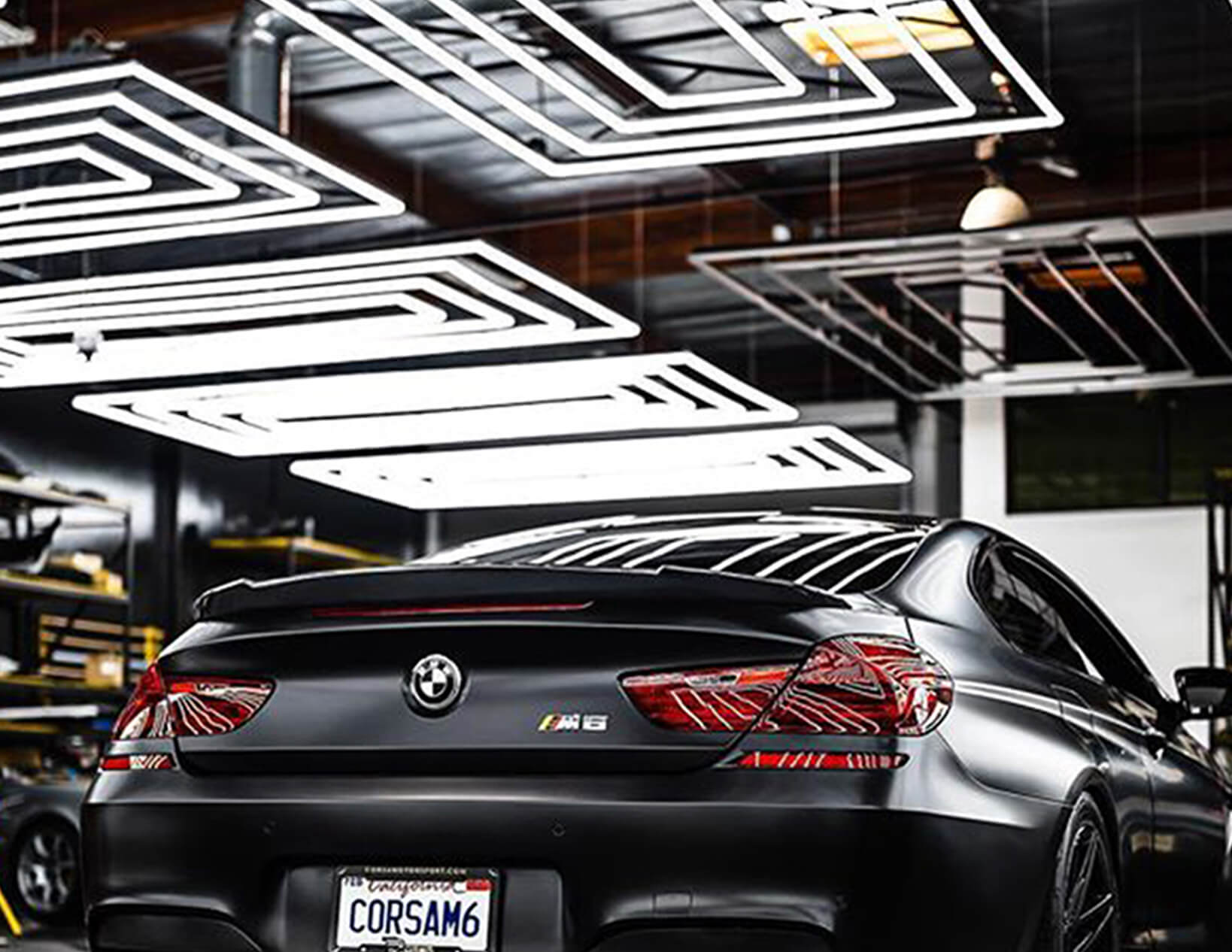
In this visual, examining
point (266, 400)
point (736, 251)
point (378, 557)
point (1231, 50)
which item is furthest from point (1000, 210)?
Answer: point (378, 557)

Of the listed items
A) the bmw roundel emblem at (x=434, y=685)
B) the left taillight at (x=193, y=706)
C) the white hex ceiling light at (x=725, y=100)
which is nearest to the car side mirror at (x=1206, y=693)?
the bmw roundel emblem at (x=434, y=685)

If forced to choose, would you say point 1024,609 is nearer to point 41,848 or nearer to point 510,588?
point 510,588

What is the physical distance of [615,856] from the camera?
9.96 ft

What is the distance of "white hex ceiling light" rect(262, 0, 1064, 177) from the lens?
23.1 ft

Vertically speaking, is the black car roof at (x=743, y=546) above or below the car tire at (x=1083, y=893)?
above

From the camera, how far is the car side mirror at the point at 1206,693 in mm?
4449

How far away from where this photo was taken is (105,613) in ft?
50.1

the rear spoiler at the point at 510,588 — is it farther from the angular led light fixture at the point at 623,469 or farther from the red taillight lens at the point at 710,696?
the angular led light fixture at the point at 623,469

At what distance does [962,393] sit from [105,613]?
6092 millimetres

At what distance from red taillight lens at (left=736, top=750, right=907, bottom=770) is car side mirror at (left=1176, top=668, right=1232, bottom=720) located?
5.16 feet

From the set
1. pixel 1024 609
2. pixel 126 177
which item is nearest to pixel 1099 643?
pixel 1024 609

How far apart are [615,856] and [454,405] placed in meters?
9.40

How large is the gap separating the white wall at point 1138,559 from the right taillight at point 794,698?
1151 cm

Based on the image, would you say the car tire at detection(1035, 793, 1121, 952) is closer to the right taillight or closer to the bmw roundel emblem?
the right taillight
